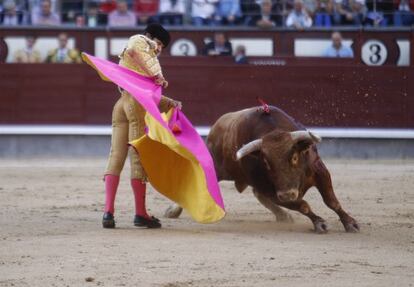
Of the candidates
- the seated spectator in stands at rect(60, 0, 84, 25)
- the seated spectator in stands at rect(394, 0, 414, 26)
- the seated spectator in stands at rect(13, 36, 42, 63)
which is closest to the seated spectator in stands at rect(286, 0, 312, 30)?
the seated spectator in stands at rect(394, 0, 414, 26)

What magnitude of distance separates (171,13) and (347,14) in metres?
1.94

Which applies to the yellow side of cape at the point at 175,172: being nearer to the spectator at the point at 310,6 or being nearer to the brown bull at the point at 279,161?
the brown bull at the point at 279,161

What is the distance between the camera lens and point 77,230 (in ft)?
20.8

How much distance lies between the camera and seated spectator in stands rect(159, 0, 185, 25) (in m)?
12.4

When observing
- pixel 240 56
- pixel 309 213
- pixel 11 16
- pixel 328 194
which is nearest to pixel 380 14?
pixel 240 56

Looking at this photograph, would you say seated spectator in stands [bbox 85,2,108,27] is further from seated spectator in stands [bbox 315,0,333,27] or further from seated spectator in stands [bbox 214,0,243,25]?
seated spectator in stands [bbox 315,0,333,27]

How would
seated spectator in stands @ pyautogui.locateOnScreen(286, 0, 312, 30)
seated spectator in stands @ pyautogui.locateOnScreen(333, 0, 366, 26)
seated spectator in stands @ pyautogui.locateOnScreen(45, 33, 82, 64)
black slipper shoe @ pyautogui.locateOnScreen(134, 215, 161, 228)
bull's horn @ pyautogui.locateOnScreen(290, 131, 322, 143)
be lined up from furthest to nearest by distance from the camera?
seated spectator in stands @ pyautogui.locateOnScreen(45, 33, 82, 64), seated spectator in stands @ pyautogui.locateOnScreen(333, 0, 366, 26), seated spectator in stands @ pyautogui.locateOnScreen(286, 0, 312, 30), black slipper shoe @ pyautogui.locateOnScreen(134, 215, 161, 228), bull's horn @ pyautogui.locateOnScreen(290, 131, 322, 143)

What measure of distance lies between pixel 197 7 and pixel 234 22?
1.45 feet

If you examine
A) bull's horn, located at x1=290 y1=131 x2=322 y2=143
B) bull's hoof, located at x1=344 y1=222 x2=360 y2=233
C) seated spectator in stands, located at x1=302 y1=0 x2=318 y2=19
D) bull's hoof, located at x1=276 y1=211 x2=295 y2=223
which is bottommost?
bull's hoof, located at x1=276 y1=211 x2=295 y2=223

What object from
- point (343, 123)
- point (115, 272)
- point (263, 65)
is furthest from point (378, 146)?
point (115, 272)

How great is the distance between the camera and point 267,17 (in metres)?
12.3

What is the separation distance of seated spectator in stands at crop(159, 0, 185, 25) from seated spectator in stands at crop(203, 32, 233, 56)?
428 mm

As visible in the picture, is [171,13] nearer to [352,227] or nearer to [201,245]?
[352,227]

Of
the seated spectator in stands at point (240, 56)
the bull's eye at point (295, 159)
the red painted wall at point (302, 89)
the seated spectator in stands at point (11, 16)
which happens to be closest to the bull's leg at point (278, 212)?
the bull's eye at point (295, 159)
